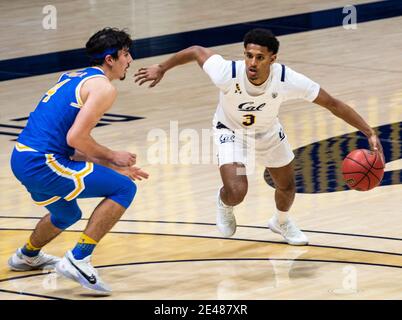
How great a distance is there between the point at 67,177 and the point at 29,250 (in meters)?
0.73

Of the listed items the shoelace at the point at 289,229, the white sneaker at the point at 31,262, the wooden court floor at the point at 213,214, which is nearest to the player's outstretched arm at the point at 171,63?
the wooden court floor at the point at 213,214

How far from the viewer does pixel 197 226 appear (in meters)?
9.66

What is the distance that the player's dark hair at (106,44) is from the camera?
320 inches

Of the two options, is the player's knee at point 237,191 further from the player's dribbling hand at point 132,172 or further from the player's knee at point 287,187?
the player's dribbling hand at point 132,172

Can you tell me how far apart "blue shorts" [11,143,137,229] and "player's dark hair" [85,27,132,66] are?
667 millimetres

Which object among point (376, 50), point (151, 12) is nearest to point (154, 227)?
point (376, 50)

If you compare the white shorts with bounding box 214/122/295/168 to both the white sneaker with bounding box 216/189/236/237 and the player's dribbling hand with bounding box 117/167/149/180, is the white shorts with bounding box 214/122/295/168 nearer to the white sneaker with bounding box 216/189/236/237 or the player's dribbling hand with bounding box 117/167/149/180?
the white sneaker with bounding box 216/189/236/237

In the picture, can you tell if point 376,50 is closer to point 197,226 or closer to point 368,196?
point 368,196

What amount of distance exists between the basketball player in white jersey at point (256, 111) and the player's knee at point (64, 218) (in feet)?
3.67

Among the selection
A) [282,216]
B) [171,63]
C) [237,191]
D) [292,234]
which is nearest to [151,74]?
[171,63]

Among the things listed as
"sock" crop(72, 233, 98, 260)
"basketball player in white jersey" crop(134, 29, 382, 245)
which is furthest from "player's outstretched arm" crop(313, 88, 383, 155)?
"sock" crop(72, 233, 98, 260)

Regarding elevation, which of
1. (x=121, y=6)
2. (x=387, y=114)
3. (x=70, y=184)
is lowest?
(x=121, y=6)

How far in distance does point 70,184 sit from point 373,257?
2.08 metres

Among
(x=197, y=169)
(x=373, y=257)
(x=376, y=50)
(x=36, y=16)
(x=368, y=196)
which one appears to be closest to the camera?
(x=373, y=257)
